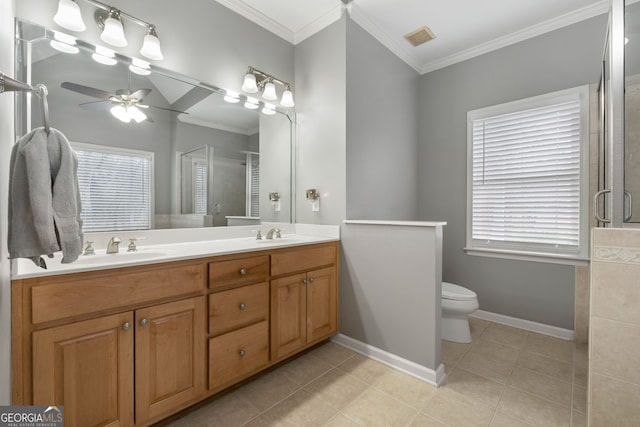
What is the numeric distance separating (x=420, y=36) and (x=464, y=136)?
105cm

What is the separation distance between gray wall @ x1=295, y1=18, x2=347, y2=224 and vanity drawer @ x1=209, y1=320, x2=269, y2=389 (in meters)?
1.04

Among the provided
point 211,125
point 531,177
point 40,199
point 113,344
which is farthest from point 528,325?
point 40,199

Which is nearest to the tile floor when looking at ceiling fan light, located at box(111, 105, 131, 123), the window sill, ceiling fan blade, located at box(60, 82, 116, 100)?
the window sill

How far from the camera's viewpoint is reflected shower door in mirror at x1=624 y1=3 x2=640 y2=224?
1.30 meters

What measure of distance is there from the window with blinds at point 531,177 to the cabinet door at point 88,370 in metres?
2.86

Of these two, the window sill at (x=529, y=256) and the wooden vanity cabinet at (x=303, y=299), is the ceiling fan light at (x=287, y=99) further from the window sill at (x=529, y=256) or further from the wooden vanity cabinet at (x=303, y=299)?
the window sill at (x=529, y=256)

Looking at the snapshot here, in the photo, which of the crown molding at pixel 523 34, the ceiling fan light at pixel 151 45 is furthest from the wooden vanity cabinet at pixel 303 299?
the crown molding at pixel 523 34

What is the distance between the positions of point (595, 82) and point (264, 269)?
2.93 m

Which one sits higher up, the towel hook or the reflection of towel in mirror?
the towel hook

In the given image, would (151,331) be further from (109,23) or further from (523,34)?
(523,34)

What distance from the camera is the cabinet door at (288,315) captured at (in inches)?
69.1

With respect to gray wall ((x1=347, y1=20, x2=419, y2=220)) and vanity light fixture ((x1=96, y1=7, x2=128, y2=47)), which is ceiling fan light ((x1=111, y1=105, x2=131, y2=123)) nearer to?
vanity light fixture ((x1=96, y1=7, x2=128, y2=47))

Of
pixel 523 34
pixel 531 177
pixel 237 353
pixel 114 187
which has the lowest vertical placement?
pixel 237 353

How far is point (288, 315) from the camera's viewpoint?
1.84 metres
